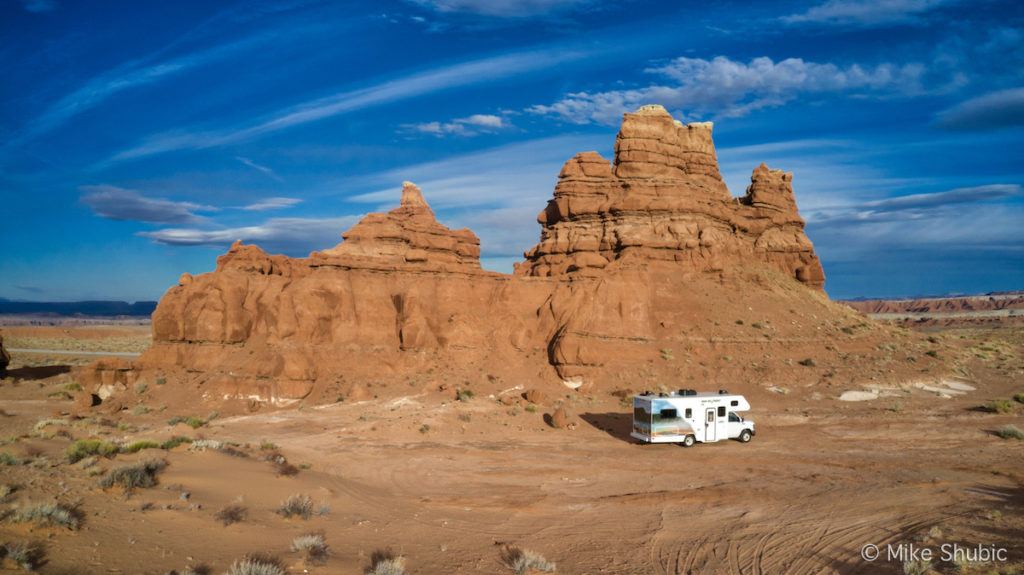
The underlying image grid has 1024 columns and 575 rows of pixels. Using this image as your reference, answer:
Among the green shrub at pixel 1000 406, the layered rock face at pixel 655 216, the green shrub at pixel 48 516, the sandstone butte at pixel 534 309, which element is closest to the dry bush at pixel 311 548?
the green shrub at pixel 48 516

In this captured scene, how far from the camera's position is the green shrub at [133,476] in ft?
35.5

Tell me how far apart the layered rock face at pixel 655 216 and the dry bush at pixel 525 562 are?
2819 centimetres

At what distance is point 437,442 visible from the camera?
25.0 meters

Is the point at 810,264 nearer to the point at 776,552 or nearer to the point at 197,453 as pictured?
the point at 776,552

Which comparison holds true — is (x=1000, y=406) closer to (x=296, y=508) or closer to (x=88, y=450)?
(x=296, y=508)

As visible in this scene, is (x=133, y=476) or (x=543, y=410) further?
(x=543, y=410)

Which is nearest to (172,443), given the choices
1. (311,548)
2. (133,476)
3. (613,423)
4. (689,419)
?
(133,476)

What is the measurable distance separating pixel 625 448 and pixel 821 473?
729 cm

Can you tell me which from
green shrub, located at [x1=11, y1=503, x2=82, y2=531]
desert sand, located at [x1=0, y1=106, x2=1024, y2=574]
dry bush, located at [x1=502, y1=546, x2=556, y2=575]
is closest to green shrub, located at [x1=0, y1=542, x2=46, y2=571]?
desert sand, located at [x1=0, y1=106, x2=1024, y2=574]

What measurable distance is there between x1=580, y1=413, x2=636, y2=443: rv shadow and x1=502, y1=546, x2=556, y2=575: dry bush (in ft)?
51.1

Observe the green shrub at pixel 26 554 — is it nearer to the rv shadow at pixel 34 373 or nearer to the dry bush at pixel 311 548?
the dry bush at pixel 311 548

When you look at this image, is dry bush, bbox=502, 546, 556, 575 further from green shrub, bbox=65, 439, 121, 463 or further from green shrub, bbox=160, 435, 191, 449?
green shrub, bbox=160, 435, 191, 449

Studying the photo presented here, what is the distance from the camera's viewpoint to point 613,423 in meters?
29.1

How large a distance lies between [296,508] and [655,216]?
110 ft
